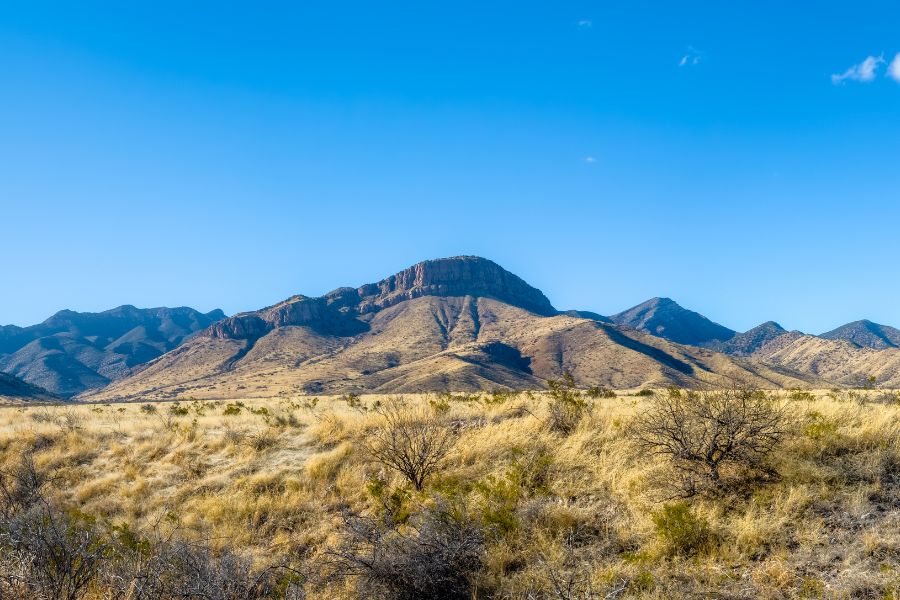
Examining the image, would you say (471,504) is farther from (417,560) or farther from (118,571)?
(118,571)

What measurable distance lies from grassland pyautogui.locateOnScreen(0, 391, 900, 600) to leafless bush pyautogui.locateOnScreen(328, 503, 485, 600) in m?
0.03

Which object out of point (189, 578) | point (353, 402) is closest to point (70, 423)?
point (353, 402)

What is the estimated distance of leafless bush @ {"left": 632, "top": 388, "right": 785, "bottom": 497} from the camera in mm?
8320

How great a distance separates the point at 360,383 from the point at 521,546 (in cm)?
13613

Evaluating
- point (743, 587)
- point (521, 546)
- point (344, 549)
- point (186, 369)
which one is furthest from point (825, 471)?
point (186, 369)

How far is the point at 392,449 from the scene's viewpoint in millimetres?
10883

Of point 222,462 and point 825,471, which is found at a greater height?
point 825,471

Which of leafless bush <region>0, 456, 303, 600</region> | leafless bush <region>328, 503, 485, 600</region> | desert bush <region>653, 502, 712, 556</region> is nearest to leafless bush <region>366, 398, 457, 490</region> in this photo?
leafless bush <region>328, 503, 485, 600</region>

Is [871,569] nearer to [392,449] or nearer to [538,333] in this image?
[392,449]

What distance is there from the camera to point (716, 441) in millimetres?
8719

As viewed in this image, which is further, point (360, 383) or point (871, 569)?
point (360, 383)

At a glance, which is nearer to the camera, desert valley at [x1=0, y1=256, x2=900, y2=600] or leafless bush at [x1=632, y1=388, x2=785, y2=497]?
desert valley at [x1=0, y1=256, x2=900, y2=600]

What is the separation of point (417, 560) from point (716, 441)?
5.54 m

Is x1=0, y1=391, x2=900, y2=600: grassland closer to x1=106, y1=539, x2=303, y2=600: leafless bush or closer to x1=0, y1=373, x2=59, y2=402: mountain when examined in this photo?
x1=106, y1=539, x2=303, y2=600: leafless bush
